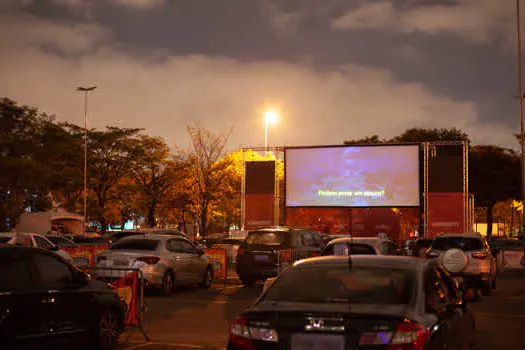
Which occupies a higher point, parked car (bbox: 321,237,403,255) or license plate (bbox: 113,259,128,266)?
parked car (bbox: 321,237,403,255)

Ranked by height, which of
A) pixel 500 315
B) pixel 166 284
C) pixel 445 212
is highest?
pixel 445 212

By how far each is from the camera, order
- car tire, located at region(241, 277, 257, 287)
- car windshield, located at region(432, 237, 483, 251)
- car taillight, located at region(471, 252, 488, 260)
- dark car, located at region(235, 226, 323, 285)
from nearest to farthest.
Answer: car taillight, located at region(471, 252, 488, 260)
car windshield, located at region(432, 237, 483, 251)
dark car, located at region(235, 226, 323, 285)
car tire, located at region(241, 277, 257, 287)

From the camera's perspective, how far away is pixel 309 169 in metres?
41.5

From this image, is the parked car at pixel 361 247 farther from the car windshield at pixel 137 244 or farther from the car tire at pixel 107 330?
the car tire at pixel 107 330

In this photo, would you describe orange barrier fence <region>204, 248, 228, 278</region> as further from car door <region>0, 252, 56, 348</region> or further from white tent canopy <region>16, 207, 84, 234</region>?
white tent canopy <region>16, 207, 84, 234</region>

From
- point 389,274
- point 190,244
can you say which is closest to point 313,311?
point 389,274

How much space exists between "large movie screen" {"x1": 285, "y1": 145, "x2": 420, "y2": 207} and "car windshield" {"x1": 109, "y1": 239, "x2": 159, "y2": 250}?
75.9ft

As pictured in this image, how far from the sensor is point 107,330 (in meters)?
9.77

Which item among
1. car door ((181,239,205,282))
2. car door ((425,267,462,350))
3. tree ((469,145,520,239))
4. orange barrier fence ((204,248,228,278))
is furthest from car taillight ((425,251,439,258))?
tree ((469,145,520,239))

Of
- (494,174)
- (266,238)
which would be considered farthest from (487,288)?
(494,174)

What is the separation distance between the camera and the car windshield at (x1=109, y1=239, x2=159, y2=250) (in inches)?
713

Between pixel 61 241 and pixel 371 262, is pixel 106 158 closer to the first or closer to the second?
pixel 61 241

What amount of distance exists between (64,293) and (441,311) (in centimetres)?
478

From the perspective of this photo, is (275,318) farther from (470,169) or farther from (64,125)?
(470,169)
